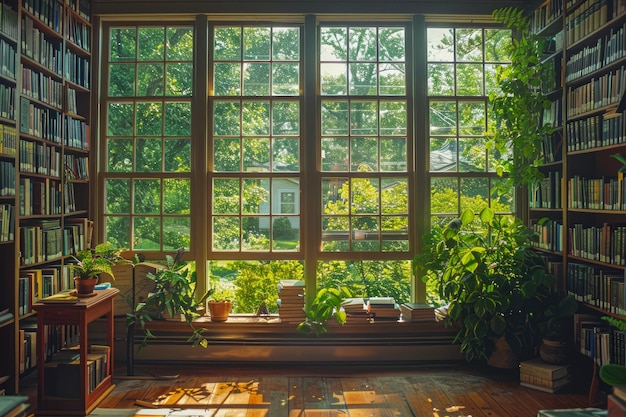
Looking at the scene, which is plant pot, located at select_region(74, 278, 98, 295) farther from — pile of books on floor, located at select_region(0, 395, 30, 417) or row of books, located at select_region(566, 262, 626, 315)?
row of books, located at select_region(566, 262, 626, 315)

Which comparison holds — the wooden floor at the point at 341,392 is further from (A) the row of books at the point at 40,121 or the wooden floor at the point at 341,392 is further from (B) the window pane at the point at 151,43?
(B) the window pane at the point at 151,43

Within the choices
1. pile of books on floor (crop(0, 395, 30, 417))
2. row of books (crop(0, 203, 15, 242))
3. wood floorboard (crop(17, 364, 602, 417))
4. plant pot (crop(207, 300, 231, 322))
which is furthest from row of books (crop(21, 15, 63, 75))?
pile of books on floor (crop(0, 395, 30, 417))

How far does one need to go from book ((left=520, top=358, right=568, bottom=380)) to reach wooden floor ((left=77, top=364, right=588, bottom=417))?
0.13m

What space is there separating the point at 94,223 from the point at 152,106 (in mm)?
1310

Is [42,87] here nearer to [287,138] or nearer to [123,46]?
[123,46]

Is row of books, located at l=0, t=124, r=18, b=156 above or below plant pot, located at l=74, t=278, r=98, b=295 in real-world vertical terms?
above

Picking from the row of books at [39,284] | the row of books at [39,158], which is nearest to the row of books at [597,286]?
the row of books at [39,284]

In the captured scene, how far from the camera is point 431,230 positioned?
5.34 m

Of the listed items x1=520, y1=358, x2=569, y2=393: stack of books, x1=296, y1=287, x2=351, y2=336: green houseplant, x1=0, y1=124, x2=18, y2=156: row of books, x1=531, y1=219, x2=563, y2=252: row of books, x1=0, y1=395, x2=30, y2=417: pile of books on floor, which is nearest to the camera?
x1=0, y1=395, x2=30, y2=417: pile of books on floor

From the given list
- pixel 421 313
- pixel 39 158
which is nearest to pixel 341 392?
pixel 421 313

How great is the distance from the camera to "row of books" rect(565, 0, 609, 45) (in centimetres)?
410

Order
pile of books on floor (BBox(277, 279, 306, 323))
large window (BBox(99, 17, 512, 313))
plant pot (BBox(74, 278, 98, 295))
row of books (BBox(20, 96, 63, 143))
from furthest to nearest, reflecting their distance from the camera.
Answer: large window (BBox(99, 17, 512, 313))
pile of books on floor (BBox(277, 279, 306, 323))
row of books (BBox(20, 96, 63, 143))
plant pot (BBox(74, 278, 98, 295))

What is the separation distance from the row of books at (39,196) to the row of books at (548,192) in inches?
172

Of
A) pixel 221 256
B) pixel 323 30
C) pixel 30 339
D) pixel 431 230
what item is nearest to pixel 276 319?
pixel 221 256
